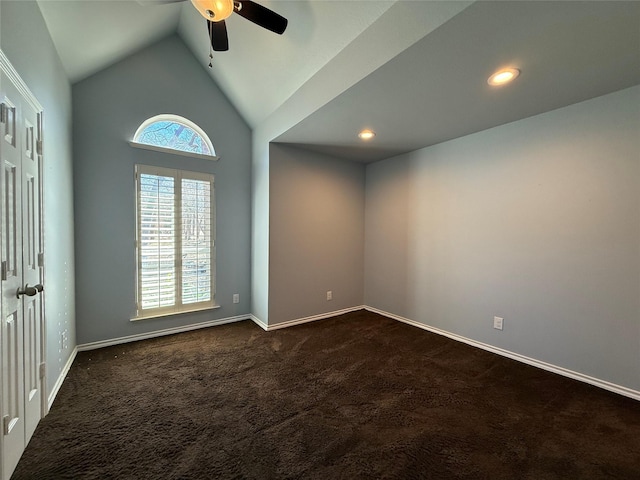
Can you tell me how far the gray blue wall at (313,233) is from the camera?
11.4ft

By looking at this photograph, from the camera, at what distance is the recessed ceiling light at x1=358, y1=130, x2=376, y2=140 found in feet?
9.98

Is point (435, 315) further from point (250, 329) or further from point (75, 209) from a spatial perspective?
point (75, 209)

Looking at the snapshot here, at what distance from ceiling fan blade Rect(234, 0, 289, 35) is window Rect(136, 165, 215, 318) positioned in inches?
78.9

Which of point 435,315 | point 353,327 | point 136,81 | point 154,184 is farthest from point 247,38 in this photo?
point 435,315

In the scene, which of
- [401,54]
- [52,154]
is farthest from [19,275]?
[401,54]

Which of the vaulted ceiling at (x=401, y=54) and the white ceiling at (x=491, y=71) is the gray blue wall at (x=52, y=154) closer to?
the vaulted ceiling at (x=401, y=54)

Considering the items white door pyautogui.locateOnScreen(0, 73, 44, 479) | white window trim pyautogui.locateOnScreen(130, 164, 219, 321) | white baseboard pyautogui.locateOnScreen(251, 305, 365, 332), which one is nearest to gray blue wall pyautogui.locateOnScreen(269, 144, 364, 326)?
white baseboard pyautogui.locateOnScreen(251, 305, 365, 332)

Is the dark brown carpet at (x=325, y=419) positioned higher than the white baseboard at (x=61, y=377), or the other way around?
the white baseboard at (x=61, y=377)

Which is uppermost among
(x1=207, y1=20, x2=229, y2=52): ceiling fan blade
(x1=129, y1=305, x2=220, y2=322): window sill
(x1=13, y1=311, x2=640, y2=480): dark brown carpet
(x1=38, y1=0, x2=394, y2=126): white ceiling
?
(x1=38, y1=0, x2=394, y2=126): white ceiling

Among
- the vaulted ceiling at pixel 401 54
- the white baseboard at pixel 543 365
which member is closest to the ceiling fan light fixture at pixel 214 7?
the vaulted ceiling at pixel 401 54

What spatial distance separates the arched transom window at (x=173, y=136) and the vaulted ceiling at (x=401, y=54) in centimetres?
67

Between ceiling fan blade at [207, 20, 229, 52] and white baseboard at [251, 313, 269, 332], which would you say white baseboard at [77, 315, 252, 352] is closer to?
white baseboard at [251, 313, 269, 332]

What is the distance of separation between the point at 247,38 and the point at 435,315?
3857 millimetres

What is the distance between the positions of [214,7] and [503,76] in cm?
208
